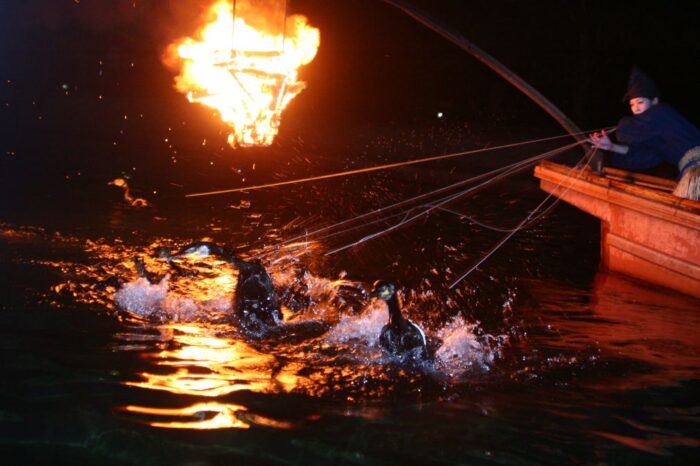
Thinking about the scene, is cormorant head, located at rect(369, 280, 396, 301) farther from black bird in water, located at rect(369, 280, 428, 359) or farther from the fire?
the fire

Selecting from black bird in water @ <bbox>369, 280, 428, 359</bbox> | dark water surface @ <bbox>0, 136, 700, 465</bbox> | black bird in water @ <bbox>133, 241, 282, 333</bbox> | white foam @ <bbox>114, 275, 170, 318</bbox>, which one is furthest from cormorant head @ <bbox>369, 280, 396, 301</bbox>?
white foam @ <bbox>114, 275, 170, 318</bbox>

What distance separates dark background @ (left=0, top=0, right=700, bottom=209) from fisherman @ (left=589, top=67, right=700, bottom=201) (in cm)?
938

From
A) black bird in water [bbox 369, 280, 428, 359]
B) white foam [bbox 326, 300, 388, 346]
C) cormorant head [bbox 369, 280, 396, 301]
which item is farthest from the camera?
white foam [bbox 326, 300, 388, 346]

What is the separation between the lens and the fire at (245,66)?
8.28 metres

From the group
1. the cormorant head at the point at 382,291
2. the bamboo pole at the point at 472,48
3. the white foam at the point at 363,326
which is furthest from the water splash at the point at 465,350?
the bamboo pole at the point at 472,48

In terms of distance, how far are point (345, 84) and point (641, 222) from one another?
20308mm

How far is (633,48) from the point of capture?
24.4 meters

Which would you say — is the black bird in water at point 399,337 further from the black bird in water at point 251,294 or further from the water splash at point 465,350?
the black bird in water at point 251,294

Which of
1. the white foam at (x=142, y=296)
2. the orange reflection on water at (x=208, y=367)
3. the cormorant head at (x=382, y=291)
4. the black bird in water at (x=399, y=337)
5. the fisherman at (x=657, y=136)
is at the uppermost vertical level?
the fisherman at (x=657, y=136)

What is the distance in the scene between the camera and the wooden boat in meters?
9.24

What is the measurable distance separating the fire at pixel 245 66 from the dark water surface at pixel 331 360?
198cm

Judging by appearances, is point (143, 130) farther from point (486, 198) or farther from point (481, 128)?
point (486, 198)

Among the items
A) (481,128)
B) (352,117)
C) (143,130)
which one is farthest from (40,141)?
(481,128)

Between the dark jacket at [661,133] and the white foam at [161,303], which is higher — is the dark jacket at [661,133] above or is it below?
above
